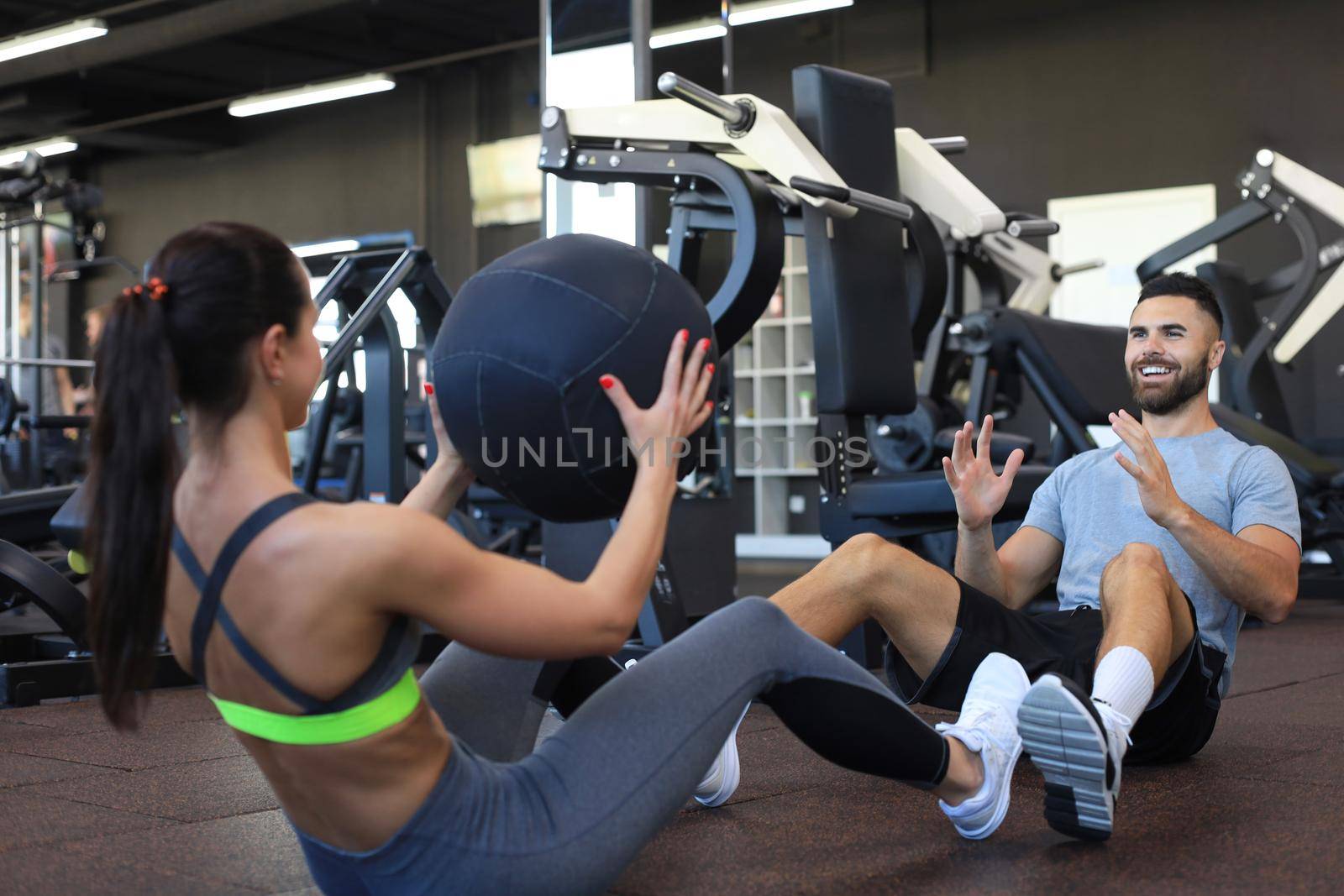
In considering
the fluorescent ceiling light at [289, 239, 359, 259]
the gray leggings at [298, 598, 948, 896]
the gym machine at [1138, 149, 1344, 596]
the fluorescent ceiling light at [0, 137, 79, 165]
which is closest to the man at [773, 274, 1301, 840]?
the gray leggings at [298, 598, 948, 896]

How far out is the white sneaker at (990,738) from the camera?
1732mm

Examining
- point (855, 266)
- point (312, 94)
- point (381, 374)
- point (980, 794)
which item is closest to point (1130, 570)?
point (980, 794)

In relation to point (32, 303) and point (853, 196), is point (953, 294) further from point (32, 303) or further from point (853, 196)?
point (32, 303)

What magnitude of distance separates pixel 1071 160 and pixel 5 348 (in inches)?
255

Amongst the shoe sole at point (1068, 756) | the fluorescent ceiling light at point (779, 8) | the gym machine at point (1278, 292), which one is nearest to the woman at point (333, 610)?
the shoe sole at point (1068, 756)

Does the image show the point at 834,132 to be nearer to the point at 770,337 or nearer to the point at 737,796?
the point at 737,796

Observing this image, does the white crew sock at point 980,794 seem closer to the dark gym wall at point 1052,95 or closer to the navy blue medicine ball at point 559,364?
the navy blue medicine ball at point 559,364

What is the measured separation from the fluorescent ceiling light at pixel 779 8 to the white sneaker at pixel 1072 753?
760cm

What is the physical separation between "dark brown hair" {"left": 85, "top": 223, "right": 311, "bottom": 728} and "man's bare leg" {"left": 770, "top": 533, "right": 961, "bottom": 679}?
1.06 meters

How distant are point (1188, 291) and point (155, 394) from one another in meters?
1.79

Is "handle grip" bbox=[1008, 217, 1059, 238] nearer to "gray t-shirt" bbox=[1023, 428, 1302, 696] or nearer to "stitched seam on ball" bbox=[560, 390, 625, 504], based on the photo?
"gray t-shirt" bbox=[1023, 428, 1302, 696]

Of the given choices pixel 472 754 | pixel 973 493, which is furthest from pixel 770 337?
pixel 472 754

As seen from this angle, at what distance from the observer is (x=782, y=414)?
9.27m

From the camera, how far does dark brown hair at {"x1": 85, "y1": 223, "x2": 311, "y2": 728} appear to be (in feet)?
3.89
